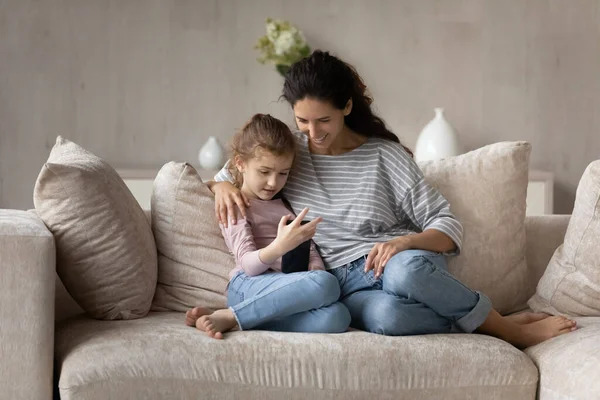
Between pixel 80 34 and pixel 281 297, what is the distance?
8.86ft

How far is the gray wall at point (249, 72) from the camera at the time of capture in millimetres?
4461

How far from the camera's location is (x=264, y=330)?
2.20 m

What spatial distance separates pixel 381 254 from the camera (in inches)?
93.0

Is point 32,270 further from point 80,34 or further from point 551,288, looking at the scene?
point 80,34

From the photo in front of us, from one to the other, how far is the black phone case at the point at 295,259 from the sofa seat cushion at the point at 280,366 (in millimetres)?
275

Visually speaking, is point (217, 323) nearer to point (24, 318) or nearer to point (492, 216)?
point (24, 318)

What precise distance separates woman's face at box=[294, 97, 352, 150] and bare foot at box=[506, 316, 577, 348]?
0.71 m

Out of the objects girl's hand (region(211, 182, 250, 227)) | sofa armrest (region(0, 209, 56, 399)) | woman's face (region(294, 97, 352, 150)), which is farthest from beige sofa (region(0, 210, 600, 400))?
woman's face (region(294, 97, 352, 150))

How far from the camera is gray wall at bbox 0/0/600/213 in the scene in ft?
14.6

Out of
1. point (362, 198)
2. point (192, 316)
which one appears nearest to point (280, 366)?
point (192, 316)

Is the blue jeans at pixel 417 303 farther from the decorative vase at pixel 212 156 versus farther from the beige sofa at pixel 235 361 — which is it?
the decorative vase at pixel 212 156

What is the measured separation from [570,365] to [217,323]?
0.80m

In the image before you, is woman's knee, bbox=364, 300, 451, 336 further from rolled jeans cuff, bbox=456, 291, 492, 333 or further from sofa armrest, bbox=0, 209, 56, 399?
sofa armrest, bbox=0, 209, 56, 399

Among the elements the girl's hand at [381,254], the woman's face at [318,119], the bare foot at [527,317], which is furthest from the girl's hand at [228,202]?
the bare foot at [527,317]
